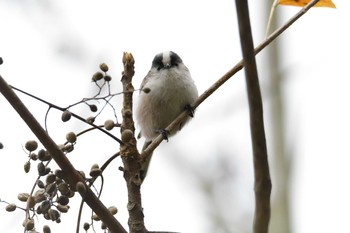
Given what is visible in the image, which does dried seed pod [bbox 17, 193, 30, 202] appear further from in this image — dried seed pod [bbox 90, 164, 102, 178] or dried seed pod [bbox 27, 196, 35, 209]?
dried seed pod [bbox 90, 164, 102, 178]

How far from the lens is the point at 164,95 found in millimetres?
3877

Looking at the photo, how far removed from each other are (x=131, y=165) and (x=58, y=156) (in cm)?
46

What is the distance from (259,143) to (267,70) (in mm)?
2573

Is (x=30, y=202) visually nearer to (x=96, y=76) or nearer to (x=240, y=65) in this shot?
(x=96, y=76)

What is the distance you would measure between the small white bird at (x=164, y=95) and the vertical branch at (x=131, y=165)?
66.9 inches

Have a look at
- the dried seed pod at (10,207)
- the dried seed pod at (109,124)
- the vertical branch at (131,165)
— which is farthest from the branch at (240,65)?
the dried seed pod at (10,207)

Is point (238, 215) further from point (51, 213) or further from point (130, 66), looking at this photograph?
point (51, 213)

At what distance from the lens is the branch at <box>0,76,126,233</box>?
4.64 ft

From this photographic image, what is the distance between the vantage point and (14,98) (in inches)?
55.2

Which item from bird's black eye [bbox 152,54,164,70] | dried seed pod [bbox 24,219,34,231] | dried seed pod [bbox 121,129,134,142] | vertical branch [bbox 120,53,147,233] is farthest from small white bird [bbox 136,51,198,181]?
dried seed pod [bbox 24,219,34,231]

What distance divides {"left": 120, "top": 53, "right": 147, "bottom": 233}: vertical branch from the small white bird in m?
1.70

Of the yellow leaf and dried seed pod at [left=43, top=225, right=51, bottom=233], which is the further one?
the yellow leaf

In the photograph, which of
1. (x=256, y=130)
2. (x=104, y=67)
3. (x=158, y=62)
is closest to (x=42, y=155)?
(x=104, y=67)

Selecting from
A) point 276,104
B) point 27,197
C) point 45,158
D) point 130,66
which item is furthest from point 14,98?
point 276,104
